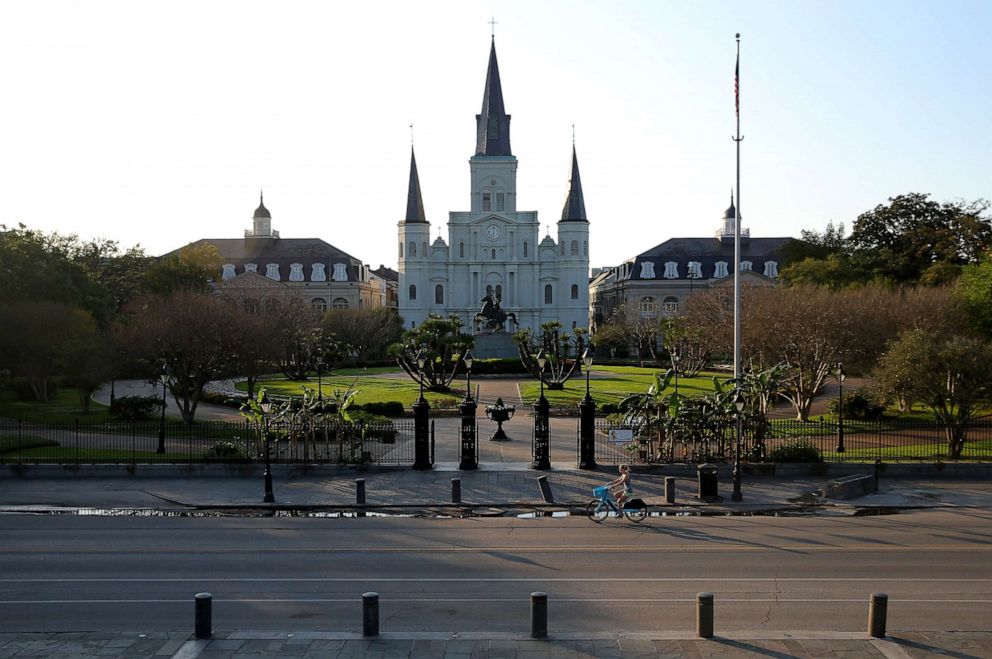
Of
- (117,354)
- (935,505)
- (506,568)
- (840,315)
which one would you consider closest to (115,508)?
(506,568)

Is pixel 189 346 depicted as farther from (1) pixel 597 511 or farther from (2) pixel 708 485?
(2) pixel 708 485

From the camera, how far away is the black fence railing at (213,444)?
26.5 metres

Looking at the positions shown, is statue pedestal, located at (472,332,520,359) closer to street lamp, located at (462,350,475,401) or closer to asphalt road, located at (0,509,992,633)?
street lamp, located at (462,350,475,401)

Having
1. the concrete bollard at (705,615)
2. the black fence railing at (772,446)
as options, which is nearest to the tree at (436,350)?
the black fence railing at (772,446)

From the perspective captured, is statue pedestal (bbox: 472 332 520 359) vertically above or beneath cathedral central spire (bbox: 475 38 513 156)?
beneath

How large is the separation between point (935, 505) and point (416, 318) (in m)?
94.1

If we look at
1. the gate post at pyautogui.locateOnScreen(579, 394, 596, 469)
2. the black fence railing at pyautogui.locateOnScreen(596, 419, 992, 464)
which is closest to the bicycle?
the gate post at pyautogui.locateOnScreen(579, 394, 596, 469)

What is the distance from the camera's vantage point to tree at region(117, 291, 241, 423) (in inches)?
1458

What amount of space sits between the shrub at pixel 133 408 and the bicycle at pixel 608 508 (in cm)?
2479

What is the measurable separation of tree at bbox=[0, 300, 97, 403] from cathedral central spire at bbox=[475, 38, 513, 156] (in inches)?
2837

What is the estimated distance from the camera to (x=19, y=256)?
50.7 metres

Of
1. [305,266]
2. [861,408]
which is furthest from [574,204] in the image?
[861,408]

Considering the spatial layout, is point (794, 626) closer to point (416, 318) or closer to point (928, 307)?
point (928, 307)

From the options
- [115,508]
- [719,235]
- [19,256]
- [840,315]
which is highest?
[719,235]
